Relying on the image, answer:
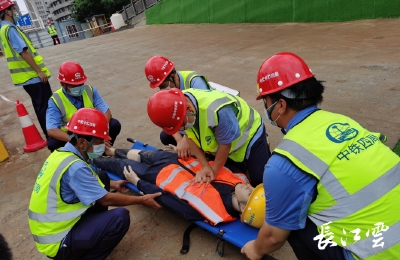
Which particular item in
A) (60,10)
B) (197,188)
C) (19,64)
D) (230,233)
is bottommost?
(230,233)

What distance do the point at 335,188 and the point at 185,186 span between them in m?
1.68

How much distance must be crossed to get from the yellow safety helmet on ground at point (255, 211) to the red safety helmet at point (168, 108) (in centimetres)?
92

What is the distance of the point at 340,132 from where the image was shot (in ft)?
4.38

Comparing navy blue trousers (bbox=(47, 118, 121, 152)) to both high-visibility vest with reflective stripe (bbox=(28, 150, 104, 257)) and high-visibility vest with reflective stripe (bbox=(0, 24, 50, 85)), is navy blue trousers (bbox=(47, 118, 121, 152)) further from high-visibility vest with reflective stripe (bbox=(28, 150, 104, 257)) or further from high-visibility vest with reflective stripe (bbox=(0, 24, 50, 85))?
high-visibility vest with reflective stripe (bbox=(28, 150, 104, 257))

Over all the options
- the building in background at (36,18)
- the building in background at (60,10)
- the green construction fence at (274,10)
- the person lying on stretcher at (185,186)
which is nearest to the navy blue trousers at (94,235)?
the person lying on stretcher at (185,186)

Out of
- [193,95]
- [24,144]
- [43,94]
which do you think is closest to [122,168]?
[193,95]

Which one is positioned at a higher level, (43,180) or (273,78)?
(273,78)

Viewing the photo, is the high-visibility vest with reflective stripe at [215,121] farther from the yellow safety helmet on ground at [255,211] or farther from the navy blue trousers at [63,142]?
the navy blue trousers at [63,142]

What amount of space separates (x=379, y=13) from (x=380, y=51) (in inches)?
149

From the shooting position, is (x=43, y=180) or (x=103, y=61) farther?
(x=103, y=61)

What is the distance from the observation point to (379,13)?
8992mm

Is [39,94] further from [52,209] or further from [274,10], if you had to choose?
[274,10]

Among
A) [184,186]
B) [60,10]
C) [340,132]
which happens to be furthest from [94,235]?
[60,10]

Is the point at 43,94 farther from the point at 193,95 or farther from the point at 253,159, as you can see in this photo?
the point at 253,159
